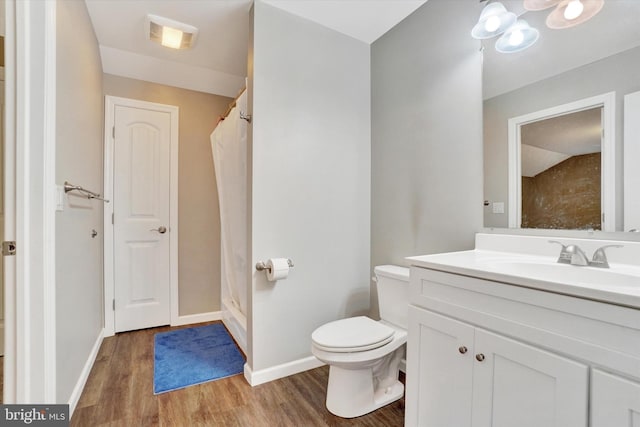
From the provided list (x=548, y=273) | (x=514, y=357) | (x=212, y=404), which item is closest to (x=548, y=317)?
(x=514, y=357)

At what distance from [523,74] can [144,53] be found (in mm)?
2831

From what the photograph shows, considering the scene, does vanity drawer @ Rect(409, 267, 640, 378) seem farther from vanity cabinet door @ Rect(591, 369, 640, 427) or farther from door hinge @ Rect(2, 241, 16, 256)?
door hinge @ Rect(2, 241, 16, 256)

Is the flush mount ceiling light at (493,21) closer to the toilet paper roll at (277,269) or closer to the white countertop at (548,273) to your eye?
the white countertop at (548,273)

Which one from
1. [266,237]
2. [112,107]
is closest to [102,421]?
[266,237]

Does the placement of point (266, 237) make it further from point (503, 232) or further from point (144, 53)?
point (144, 53)

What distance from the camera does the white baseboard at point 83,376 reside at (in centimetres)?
154

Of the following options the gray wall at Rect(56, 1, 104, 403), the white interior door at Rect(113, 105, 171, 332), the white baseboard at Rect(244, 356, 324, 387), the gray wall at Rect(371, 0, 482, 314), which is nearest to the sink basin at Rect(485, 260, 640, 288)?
the gray wall at Rect(371, 0, 482, 314)

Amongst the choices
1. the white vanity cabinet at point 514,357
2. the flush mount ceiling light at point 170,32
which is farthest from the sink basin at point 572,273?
the flush mount ceiling light at point 170,32

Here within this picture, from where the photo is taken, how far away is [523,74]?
4.71 ft

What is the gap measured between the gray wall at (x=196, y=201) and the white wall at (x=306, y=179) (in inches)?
50.6

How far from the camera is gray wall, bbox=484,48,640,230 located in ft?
3.71

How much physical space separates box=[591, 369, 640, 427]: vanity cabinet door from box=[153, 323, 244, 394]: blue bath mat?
181cm

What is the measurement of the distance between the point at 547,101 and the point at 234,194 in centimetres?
195

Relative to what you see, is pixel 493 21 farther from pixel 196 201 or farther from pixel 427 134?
pixel 196 201
